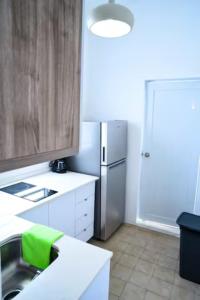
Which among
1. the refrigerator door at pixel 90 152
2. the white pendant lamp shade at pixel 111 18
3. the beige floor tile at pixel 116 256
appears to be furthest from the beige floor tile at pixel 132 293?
the white pendant lamp shade at pixel 111 18

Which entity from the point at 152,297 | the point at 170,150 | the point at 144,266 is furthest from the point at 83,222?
the point at 170,150

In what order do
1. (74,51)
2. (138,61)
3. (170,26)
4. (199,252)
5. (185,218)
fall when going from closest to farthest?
(74,51), (199,252), (185,218), (170,26), (138,61)

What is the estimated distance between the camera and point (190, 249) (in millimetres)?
2029

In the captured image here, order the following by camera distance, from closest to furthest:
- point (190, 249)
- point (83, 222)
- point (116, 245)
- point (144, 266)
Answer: point (190, 249) → point (144, 266) → point (83, 222) → point (116, 245)

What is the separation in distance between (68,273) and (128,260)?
1671mm

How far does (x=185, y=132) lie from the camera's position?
2723mm

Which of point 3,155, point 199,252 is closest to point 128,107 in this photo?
point 199,252

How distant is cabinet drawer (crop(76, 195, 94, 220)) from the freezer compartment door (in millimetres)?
146

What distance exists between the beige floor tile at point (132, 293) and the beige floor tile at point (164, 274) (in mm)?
277

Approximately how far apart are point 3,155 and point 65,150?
0.69 feet

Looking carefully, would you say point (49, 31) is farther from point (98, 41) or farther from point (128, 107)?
point (98, 41)

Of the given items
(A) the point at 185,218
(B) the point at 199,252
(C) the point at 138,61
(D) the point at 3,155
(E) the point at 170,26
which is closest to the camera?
(D) the point at 3,155

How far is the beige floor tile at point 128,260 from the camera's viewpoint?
2.30m

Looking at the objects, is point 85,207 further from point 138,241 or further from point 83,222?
point 138,241
